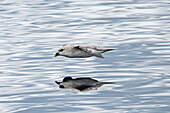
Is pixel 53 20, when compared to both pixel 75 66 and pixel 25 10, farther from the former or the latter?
pixel 75 66

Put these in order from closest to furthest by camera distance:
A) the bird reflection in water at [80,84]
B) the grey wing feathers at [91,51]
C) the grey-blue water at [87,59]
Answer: the grey-blue water at [87,59] < the bird reflection in water at [80,84] < the grey wing feathers at [91,51]

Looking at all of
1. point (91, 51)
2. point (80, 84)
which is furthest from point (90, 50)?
point (80, 84)

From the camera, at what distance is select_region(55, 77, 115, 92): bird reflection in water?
592 inches

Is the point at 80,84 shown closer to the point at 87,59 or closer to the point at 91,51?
the point at 91,51

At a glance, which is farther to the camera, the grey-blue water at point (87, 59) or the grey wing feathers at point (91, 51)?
the grey wing feathers at point (91, 51)

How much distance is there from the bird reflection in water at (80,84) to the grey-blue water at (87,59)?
0.23 metres

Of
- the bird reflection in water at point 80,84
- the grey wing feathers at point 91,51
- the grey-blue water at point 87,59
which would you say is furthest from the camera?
Result: the grey wing feathers at point 91,51

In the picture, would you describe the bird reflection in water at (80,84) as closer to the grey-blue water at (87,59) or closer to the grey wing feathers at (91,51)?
the grey-blue water at (87,59)

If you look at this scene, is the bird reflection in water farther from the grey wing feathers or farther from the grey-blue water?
the grey wing feathers

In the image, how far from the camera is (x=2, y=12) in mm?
28141

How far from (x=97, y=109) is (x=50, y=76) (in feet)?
12.2

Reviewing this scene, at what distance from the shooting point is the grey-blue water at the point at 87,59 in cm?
1362

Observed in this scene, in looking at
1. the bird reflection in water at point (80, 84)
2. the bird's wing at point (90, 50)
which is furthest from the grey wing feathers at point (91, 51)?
the bird reflection in water at point (80, 84)

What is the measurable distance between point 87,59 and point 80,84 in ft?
10.1
